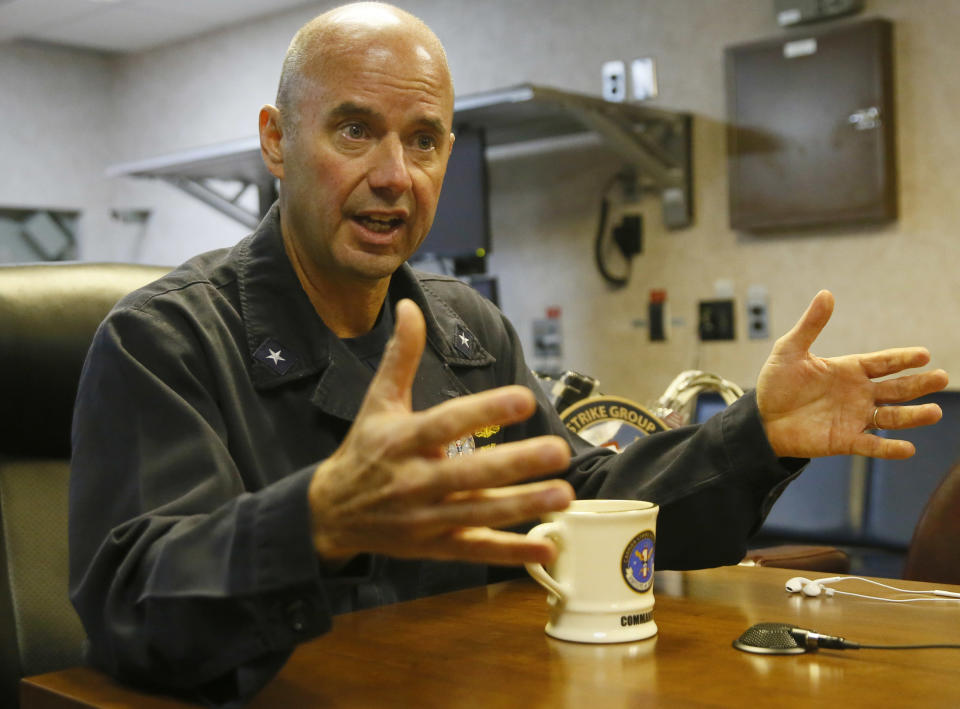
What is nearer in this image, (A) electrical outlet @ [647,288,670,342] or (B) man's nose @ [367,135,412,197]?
(B) man's nose @ [367,135,412,197]

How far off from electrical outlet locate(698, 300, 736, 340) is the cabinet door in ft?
0.94

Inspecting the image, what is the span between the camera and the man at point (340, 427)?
2.06 feet

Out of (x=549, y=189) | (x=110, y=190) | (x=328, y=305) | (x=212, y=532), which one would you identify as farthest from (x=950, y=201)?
(x=110, y=190)

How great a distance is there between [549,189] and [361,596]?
3.23m

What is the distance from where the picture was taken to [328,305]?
125cm

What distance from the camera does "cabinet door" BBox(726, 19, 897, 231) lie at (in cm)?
321

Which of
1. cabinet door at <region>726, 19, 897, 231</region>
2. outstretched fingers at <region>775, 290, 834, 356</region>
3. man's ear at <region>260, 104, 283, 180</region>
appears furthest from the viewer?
cabinet door at <region>726, 19, 897, 231</region>

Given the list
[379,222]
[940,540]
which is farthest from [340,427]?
[940,540]

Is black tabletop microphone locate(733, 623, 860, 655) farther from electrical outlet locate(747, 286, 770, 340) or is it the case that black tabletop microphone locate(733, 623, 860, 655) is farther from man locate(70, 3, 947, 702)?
electrical outlet locate(747, 286, 770, 340)

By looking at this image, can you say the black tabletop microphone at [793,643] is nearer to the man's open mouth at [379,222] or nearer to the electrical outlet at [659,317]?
the man's open mouth at [379,222]

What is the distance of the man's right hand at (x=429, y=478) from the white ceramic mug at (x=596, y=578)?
20cm

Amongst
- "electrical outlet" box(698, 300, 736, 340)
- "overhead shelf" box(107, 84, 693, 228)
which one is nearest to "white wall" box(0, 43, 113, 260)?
"overhead shelf" box(107, 84, 693, 228)

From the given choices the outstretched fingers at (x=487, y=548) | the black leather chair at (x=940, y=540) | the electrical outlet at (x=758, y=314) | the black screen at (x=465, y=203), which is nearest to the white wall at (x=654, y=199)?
the electrical outlet at (x=758, y=314)

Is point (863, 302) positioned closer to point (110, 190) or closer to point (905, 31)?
point (905, 31)
